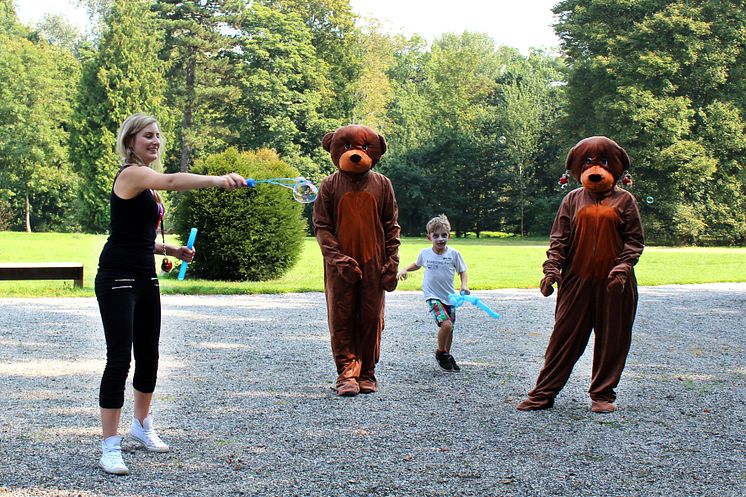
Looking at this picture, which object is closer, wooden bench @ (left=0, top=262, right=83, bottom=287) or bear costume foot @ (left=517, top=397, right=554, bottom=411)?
bear costume foot @ (left=517, top=397, right=554, bottom=411)

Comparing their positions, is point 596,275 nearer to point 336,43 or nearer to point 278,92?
point 278,92

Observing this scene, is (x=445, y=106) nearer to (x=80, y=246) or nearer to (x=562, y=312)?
(x=80, y=246)

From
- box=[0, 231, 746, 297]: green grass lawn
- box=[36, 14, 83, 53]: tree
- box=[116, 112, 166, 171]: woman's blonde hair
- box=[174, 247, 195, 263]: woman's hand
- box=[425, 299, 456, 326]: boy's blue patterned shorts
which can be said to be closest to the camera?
box=[116, 112, 166, 171]: woman's blonde hair

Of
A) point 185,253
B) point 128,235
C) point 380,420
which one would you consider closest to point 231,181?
point 128,235

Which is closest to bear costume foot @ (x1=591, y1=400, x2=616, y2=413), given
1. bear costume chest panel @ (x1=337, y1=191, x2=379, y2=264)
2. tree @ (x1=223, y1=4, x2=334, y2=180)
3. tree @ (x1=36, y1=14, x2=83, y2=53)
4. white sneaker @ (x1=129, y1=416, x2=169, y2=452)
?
bear costume chest panel @ (x1=337, y1=191, x2=379, y2=264)

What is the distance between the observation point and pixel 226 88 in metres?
46.6

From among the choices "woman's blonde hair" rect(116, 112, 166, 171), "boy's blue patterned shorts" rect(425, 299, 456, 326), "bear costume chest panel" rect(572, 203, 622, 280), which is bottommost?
"boy's blue patterned shorts" rect(425, 299, 456, 326)

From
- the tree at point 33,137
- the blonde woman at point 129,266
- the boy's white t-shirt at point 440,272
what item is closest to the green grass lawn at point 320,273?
the boy's white t-shirt at point 440,272

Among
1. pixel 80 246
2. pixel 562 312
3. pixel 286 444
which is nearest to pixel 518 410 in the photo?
pixel 562 312

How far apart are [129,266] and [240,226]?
424 inches

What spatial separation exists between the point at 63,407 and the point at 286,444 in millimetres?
1804

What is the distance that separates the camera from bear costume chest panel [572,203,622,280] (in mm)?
5730

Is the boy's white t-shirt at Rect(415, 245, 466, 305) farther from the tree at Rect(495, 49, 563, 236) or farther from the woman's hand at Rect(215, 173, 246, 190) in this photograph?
the tree at Rect(495, 49, 563, 236)

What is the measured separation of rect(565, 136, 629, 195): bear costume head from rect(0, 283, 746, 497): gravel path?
5.02 feet
